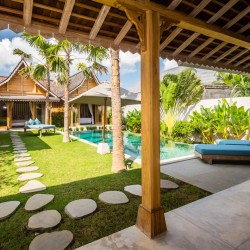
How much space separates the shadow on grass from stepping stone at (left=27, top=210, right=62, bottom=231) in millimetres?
96

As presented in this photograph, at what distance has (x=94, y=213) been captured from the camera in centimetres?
404

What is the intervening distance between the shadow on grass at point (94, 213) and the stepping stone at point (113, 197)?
11cm

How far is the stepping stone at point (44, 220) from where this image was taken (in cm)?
349

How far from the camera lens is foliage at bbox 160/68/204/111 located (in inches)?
603

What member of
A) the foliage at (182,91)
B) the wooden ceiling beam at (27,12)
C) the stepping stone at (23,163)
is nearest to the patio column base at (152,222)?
the wooden ceiling beam at (27,12)

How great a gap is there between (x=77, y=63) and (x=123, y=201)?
13.5 meters

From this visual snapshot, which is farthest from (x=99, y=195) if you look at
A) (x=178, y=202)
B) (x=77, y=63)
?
(x=77, y=63)

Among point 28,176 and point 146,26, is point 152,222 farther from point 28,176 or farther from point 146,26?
point 28,176

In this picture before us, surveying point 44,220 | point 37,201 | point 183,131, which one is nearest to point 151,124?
point 44,220

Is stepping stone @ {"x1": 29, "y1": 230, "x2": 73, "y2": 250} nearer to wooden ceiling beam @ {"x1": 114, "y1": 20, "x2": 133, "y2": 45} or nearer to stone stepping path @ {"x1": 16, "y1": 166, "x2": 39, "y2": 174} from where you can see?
wooden ceiling beam @ {"x1": 114, "y1": 20, "x2": 133, "y2": 45}

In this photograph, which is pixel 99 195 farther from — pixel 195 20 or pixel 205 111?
pixel 205 111

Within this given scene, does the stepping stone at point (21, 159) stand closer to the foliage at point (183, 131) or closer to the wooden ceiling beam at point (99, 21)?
the wooden ceiling beam at point (99, 21)

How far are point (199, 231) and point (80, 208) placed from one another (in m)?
2.33

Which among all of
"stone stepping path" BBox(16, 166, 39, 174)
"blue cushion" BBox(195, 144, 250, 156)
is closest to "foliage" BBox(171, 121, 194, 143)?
"blue cushion" BBox(195, 144, 250, 156)
